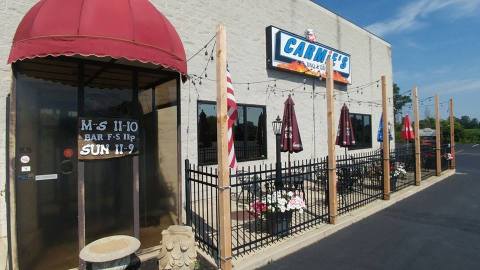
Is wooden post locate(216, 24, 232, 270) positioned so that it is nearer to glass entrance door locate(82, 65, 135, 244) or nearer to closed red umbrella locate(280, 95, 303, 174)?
glass entrance door locate(82, 65, 135, 244)

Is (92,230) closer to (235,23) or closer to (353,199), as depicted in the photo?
(353,199)

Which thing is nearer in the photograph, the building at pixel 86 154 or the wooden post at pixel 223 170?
the building at pixel 86 154

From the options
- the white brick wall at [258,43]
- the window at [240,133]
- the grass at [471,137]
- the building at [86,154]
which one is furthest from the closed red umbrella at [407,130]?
the grass at [471,137]

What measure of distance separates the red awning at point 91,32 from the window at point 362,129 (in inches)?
558

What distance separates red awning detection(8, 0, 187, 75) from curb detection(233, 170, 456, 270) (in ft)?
11.0

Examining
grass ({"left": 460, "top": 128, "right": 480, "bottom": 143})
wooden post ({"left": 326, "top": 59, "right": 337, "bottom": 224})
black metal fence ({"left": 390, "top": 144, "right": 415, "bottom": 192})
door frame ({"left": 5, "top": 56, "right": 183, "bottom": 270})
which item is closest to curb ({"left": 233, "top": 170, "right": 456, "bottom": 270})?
wooden post ({"left": 326, "top": 59, "right": 337, "bottom": 224})

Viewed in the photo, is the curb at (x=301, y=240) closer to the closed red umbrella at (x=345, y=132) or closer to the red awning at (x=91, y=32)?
the closed red umbrella at (x=345, y=132)

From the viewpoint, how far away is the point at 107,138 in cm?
493

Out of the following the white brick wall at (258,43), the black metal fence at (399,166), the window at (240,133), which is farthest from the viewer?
the black metal fence at (399,166)

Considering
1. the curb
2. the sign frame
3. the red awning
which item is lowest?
the curb

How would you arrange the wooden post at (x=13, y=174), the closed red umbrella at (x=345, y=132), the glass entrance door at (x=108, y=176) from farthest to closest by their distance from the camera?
the closed red umbrella at (x=345, y=132) → the glass entrance door at (x=108, y=176) → the wooden post at (x=13, y=174)

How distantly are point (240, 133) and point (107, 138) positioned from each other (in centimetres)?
599

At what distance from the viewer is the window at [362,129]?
662 inches

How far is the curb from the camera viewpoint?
195 inches
